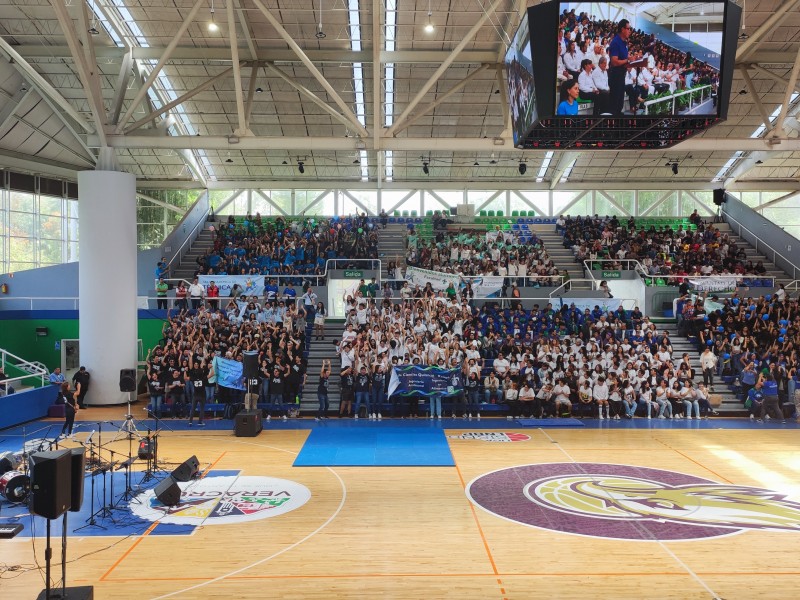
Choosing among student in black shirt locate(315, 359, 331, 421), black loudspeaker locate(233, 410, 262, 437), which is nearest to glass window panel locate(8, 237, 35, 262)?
student in black shirt locate(315, 359, 331, 421)

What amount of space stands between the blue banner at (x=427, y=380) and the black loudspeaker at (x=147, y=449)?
8.10 meters

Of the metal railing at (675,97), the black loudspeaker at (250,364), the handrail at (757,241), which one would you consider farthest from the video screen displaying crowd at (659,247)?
the black loudspeaker at (250,364)

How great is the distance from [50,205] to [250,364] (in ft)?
68.5

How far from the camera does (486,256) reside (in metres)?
29.3

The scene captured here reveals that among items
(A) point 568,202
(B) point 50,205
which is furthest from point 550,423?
(B) point 50,205

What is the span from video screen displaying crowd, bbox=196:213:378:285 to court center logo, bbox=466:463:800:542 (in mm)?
15906

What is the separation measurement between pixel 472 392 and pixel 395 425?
280cm

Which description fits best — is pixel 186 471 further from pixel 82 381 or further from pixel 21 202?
pixel 21 202

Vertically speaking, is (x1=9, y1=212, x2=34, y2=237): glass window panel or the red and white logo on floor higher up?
(x1=9, y1=212, x2=34, y2=237): glass window panel

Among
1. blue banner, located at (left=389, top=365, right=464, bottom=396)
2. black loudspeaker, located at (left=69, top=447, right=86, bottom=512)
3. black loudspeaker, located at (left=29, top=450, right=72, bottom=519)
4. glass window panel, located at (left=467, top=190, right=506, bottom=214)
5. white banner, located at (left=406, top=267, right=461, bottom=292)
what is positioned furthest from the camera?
glass window panel, located at (left=467, top=190, right=506, bottom=214)

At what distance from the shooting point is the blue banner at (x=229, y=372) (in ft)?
64.8

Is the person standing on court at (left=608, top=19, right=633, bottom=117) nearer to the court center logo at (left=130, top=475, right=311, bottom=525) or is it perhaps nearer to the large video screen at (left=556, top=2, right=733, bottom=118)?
the large video screen at (left=556, top=2, right=733, bottom=118)

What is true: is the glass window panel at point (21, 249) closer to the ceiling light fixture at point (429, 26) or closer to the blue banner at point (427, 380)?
the blue banner at point (427, 380)

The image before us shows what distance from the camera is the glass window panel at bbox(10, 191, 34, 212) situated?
31078 mm
